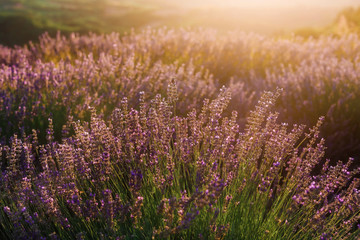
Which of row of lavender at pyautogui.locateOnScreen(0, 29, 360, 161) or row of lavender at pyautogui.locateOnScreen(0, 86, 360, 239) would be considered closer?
row of lavender at pyautogui.locateOnScreen(0, 86, 360, 239)

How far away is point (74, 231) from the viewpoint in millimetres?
2451

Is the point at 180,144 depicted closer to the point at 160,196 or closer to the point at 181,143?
the point at 181,143

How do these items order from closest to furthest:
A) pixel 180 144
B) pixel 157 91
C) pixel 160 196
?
pixel 160 196 → pixel 180 144 → pixel 157 91

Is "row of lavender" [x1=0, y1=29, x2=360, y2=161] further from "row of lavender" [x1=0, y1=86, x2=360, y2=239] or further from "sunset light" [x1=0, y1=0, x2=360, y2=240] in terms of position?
"row of lavender" [x1=0, y1=86, x2=360, y2=239]

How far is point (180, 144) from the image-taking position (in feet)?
8.56

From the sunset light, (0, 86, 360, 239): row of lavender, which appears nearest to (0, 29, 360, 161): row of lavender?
the sunset light

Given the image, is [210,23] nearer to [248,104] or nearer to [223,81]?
[223,81]

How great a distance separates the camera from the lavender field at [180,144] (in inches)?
88.0

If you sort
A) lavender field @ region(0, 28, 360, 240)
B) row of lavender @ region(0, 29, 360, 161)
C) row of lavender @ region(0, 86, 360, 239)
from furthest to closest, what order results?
row of lavender @ region(0, 29, 360, 161) → lavender field @ region(0, 28, 360, 240) → row of lavender @ region(0, 86, 360, 239)

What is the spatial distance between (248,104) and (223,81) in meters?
1.62

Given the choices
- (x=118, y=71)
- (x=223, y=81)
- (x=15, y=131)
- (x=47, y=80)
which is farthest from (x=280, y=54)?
(x=15, y=131)

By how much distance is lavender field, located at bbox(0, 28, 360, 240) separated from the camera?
7.34 ft

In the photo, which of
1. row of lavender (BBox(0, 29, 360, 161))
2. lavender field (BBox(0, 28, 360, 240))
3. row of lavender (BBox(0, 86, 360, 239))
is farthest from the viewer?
row of lavender (BBox(0, 29, 360, 161))

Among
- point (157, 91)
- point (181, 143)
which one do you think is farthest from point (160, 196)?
point (157, 91)
